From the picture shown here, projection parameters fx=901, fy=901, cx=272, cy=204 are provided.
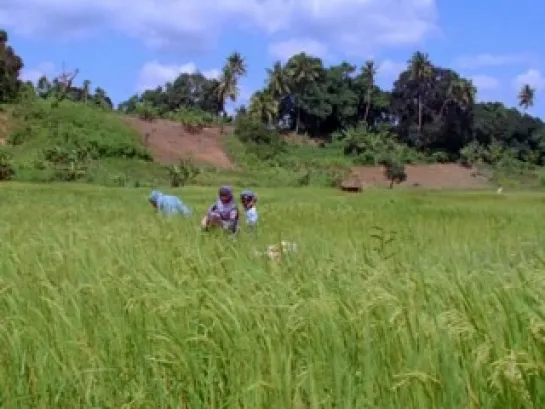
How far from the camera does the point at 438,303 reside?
327 cm

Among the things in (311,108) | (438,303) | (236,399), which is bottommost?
(236,399)

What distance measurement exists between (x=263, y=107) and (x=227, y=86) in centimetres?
491

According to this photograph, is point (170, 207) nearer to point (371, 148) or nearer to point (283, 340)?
point (283, 340)

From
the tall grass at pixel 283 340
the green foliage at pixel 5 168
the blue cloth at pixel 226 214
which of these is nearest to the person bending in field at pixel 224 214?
the blue cloth at pixel 226 214

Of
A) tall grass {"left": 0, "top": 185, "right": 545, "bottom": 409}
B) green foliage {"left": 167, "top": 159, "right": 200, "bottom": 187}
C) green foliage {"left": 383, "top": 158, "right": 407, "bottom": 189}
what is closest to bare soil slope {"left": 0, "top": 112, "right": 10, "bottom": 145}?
green foliage {"left": 167, "top": 159, "right": 200, "bottom": 187}

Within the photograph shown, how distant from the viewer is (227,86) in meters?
92.8

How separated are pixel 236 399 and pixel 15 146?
194 feet

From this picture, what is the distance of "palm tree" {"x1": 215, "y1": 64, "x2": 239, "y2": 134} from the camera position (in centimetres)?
Result: 9206

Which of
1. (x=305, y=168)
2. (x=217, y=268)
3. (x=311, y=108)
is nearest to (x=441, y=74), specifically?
(x=311, y=108)

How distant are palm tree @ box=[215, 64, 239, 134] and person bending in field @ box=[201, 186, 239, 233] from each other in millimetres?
82855

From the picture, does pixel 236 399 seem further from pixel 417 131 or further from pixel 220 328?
pixel 417 131

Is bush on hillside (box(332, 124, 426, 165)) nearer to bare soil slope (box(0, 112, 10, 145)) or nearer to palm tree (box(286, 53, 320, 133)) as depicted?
palm tree (box(286, 53, 320, 133))

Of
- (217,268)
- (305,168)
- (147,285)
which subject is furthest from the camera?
(305,168)

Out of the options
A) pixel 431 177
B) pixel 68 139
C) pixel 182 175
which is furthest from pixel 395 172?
pixel 68 139
